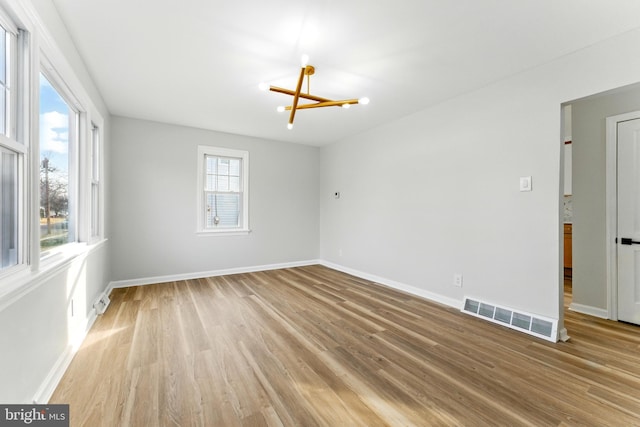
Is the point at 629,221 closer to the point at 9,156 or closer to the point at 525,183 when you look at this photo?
the point at 525,183

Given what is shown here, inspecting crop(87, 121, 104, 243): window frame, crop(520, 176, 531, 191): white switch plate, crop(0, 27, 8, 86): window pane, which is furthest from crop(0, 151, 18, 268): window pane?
crop(520, 176, 531, 191): white switch plate

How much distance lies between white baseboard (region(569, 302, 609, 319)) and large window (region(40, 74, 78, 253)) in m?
5.23

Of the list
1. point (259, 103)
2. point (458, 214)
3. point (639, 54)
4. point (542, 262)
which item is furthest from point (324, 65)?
point (542, 262)

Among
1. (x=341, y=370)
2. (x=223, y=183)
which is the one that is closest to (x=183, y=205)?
(x=223, y=183)

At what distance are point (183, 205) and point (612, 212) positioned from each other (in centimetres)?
572

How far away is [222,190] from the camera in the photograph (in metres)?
4.91

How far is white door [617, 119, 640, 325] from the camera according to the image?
2738mm

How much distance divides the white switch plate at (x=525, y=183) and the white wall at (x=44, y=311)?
3.79 m

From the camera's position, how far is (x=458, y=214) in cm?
324

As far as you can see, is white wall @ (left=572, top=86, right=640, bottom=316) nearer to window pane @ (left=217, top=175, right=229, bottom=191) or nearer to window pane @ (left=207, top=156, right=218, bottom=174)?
window pane @ (left=217, top=175, right=229, bottom=191)

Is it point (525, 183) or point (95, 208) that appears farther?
point (95, 208)

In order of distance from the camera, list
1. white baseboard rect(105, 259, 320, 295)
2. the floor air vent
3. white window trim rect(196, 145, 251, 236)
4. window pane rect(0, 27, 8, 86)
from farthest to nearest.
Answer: white window trim rect(196, 145, 251, 236) < white baseboard rect(105, 259, 320, 295) < the floor air vent < window pane rect(0, 27, 8, 86)

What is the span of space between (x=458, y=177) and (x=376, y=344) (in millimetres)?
2187

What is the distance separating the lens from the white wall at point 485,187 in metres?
2.45
